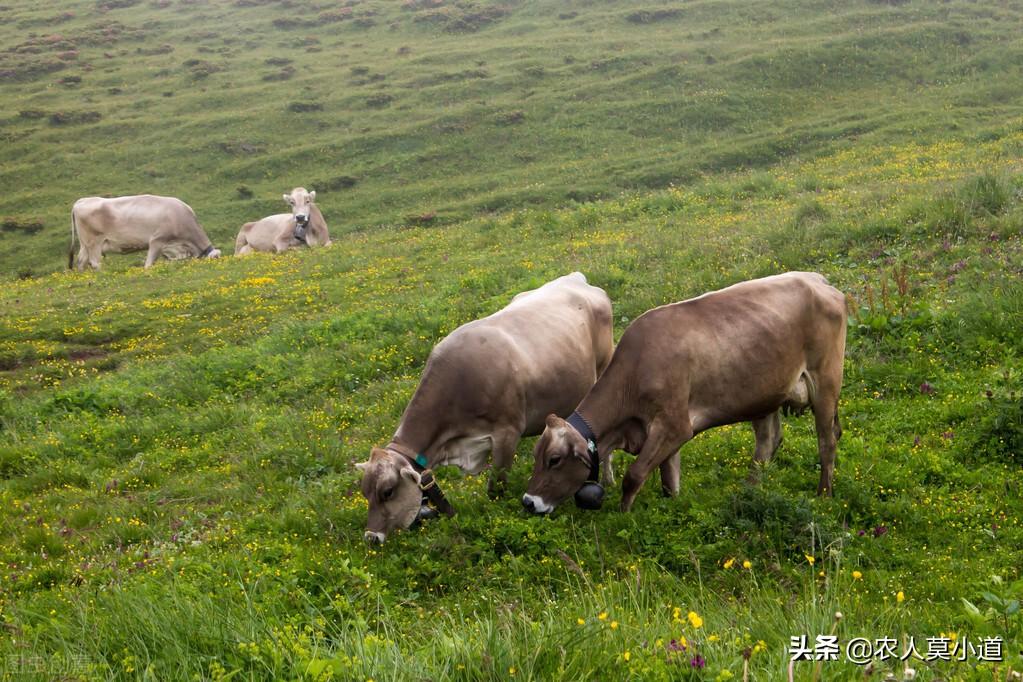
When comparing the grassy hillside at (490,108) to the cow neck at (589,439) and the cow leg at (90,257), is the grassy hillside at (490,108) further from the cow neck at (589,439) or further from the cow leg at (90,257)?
the cow neck at (589,439)

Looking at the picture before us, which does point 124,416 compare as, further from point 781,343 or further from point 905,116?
point 905,116

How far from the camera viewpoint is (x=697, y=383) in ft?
27.6

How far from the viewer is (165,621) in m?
5.59

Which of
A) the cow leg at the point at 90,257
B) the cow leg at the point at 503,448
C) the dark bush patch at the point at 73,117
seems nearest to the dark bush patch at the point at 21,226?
the cow leg at the point at 90,257

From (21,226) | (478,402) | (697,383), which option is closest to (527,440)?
(478,402)

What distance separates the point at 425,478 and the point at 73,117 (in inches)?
1754

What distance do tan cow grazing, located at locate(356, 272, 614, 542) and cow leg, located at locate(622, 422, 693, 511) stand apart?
1.51 meters

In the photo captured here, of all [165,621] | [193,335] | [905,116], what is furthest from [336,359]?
[905,116]

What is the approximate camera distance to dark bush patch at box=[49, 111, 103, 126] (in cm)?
4531

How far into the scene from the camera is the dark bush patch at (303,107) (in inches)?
1770

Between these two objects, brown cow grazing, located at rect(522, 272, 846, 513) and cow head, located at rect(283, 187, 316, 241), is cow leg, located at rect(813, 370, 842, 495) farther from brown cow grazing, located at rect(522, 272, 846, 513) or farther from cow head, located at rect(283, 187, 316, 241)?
cow head, located at rect(283, 187, 316, 241)

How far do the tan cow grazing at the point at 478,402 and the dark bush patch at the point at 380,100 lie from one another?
36498 millimetres

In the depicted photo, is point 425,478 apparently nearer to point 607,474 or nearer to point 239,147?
point 607,474

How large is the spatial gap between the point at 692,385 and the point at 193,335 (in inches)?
494
